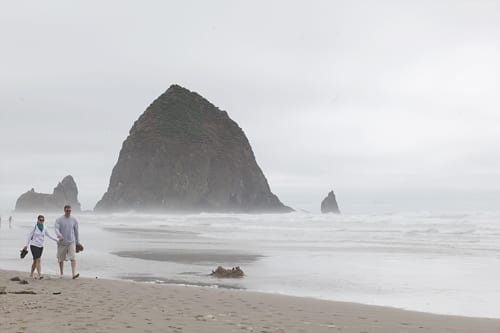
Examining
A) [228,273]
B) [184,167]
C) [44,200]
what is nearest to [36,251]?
[228,273]

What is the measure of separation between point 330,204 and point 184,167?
37.9 metres

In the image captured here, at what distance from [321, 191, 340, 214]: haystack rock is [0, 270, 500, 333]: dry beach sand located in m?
113

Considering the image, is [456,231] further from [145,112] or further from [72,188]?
[72,188]

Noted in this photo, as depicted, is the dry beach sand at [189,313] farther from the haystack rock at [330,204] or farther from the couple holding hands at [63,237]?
the haystack rock at [330,204]

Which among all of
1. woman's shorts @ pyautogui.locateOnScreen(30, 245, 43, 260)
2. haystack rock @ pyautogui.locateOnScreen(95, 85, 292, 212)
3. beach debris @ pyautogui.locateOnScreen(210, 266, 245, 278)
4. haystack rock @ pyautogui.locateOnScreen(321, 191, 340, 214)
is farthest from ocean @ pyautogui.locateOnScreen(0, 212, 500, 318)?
haystack rock @ pyautogui.locateOnScreen(321, 191, 340, 214)

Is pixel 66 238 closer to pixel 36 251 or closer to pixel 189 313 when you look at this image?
pixel 36 251

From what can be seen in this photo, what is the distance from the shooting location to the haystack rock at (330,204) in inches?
4788

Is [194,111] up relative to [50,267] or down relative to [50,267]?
up

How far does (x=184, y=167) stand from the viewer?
10125 cm

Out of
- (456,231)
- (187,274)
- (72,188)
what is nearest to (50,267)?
(187,274)

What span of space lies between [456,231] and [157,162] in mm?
76380

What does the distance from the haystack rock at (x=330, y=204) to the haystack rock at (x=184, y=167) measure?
693 inches

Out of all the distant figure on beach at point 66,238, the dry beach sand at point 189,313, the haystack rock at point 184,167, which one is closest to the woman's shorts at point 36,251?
the distant figure on beach at point 66,238

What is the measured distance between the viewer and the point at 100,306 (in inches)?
310
